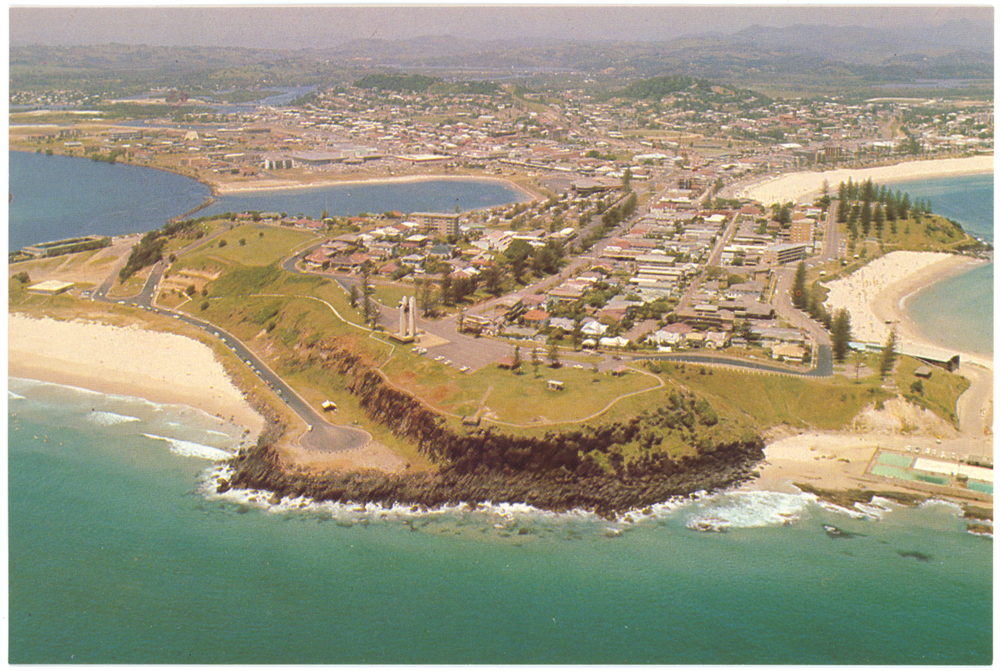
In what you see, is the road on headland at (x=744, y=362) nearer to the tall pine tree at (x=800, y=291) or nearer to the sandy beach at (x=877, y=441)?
the sandy beach at (x=877, y=441)

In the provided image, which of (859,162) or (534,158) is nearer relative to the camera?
(859,162)

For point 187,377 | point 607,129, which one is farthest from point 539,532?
point 607,129

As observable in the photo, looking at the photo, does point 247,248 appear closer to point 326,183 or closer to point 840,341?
point 840,341

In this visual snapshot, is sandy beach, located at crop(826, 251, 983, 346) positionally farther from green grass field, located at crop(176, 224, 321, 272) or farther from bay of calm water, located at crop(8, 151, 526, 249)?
bay of calm water, located at crop(8, 151, 526, 249)

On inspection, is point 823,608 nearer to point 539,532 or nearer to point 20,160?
point 539,532

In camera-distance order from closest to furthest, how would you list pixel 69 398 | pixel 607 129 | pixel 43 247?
pixel 69 398
pixel 43 247
pixel 607 129

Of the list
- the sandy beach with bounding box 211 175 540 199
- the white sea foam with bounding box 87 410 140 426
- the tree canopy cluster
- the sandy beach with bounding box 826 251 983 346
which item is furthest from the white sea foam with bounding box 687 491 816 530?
the sandy beach with bounding box 211 175 540 199
